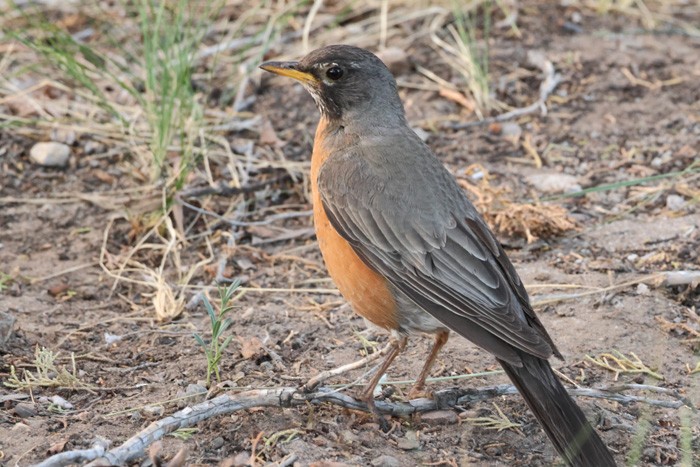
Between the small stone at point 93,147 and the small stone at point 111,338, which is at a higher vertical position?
the small stone at point 93,147

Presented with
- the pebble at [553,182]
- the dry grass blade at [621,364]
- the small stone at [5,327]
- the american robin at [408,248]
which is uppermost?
the american robin at [408,248]

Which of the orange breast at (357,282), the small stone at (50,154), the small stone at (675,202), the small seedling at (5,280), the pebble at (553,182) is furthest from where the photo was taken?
the small stone at (50,154)

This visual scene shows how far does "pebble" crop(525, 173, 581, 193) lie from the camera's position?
6.37 meters

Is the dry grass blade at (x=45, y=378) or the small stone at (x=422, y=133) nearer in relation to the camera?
the dry grass blade at (x=45, y=378)

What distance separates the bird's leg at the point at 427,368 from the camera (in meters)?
4.42

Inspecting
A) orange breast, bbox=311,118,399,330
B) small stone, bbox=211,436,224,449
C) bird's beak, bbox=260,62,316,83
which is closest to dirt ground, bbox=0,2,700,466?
small stone, bbox=211,436,224,449

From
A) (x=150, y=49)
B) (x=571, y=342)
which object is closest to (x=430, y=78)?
(x=150, y=49)

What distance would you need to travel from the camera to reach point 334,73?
5.07 metres

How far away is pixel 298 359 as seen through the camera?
4758 mm

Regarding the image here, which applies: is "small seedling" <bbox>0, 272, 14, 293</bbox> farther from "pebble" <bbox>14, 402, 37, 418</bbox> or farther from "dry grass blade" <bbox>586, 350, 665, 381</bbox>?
"dry grass blade" <bbox>586, 350, 665, 381</bbox>

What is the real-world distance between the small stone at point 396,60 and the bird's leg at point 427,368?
3.47m

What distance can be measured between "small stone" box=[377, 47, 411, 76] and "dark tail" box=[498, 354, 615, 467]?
3.98 meters

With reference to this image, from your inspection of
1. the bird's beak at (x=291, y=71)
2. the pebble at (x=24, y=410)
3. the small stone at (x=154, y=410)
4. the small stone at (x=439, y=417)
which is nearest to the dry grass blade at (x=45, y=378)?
the pebble at (x=24, y=410)

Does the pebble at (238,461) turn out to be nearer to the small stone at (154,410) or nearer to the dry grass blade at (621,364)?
the small stone at (154,410)
